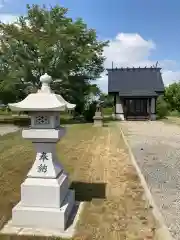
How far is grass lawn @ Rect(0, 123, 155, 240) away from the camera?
410cm

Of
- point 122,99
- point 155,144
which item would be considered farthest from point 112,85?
point 155,144

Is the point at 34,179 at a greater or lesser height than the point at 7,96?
lesser

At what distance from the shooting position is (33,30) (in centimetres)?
2428

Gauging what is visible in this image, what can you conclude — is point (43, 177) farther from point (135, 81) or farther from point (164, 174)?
point (135, 81)

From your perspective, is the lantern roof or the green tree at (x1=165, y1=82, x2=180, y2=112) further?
the green tree at (x1=165, y1=82, x2=180, y2=112)

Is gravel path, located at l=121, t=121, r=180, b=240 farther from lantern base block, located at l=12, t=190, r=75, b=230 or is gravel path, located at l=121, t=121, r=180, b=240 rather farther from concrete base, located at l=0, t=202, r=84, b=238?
lantern base block, located at l=12, t=190, r=75, b=230

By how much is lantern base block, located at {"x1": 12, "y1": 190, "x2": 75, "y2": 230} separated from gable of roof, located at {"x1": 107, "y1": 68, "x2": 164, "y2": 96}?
26157 mm

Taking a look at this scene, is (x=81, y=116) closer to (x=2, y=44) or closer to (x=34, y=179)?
(x=2, y=44)

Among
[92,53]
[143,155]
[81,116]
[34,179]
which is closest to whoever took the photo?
[34,179]

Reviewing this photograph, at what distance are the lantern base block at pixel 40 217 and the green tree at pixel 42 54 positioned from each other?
18360 millimetres

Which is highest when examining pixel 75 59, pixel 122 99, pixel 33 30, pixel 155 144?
pixel 33 30

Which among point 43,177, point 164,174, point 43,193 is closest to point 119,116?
point 164,174

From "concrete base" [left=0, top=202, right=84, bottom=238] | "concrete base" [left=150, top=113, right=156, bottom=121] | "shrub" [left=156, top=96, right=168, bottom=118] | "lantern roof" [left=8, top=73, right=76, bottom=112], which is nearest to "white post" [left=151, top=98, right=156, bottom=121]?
"concrete base" [left=150, top=113, right=156, bottom=121]

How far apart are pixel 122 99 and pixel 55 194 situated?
26855 millimetres
